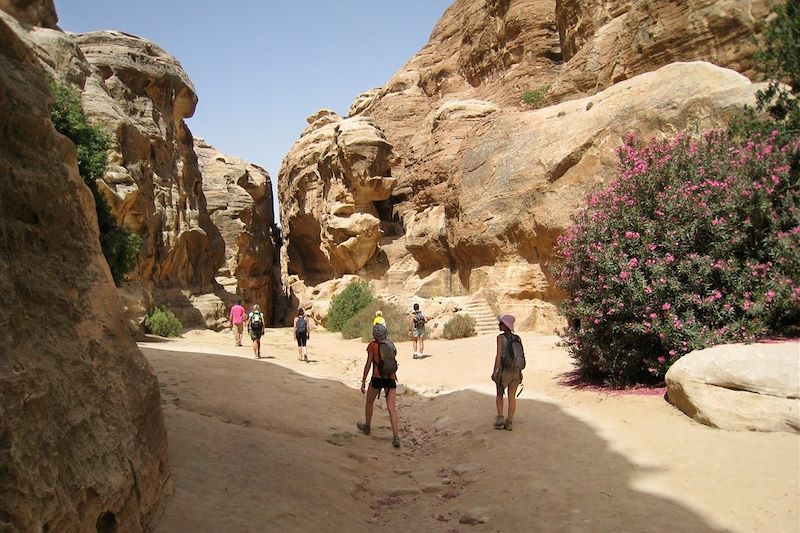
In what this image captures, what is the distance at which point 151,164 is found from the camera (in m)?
22.8

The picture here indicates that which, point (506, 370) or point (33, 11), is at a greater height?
point (33, 11)

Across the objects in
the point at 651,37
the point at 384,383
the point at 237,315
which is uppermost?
the point at 651,37

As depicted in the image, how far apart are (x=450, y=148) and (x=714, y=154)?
66.6 feet

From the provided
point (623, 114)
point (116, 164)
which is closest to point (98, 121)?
point (116, 164)

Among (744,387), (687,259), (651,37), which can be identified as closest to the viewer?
(744,387)

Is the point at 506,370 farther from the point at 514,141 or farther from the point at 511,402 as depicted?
the point at 514,141

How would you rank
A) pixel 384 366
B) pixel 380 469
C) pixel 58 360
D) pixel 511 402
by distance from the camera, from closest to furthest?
pixel 58 360 → pixel 380 469 → pixel 384 366 → pixel 511 402

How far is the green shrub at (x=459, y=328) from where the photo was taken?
1931 cm

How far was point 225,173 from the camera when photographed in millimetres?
37938

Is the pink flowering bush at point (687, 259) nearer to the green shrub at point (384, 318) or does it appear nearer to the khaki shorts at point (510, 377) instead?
the khaki shorts at point (510, 377)

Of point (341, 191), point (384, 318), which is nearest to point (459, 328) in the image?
point (384, 318)

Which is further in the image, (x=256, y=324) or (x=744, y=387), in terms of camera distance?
(x=256, y=324)

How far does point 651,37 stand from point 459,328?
1340 cm

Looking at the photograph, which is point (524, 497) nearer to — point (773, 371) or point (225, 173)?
point (773, 371)
